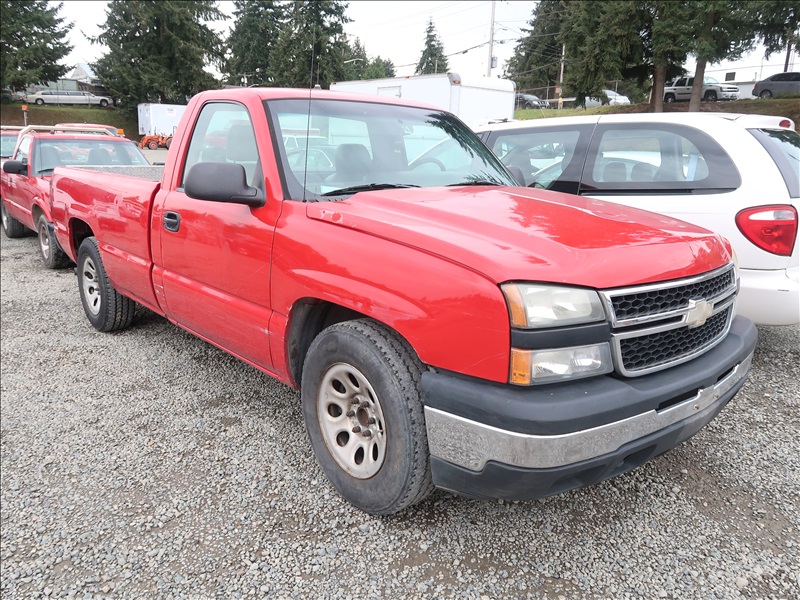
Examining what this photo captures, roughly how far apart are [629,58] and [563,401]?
31.6m

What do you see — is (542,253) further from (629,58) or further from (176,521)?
(629,58)

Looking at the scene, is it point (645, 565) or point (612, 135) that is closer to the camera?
point (645, 565)

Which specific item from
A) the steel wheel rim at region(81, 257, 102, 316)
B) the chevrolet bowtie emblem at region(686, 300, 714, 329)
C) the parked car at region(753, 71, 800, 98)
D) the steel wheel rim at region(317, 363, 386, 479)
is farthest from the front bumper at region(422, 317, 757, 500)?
the parked car at region(753, 71, 800, 98)

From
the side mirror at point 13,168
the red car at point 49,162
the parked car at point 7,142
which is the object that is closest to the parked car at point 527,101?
the parked car at point 7,142

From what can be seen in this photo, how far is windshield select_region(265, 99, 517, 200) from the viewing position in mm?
2830

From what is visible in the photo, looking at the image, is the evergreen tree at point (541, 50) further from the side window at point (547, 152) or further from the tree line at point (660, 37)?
the side window at point (547, 152)

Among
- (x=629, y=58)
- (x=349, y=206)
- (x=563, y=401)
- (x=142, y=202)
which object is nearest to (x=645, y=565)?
(x=563, y=401)

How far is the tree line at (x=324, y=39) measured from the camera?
2088 cm

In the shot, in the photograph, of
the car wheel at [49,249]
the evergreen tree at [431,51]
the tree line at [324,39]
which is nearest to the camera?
the car wheel at [49,249]

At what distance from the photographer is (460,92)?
1503cm

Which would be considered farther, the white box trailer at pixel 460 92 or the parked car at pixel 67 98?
the parked car at pixel 67 98

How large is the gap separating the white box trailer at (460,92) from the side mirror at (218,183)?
12918 mm

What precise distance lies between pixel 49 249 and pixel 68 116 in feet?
148

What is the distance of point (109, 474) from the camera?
2852mm
